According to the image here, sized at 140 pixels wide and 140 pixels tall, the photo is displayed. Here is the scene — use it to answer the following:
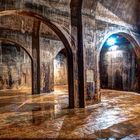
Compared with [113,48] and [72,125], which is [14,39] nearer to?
[113,48]

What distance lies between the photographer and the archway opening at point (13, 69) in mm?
15344

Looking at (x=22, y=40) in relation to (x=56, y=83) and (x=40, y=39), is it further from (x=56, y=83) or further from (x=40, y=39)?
(x=56, y=83)

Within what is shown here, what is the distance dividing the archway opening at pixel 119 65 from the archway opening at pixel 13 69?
641 cm

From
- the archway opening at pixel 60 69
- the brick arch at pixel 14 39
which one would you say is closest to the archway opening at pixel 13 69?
the archway opening at pixel 60 69

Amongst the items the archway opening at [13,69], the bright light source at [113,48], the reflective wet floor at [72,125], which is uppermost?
the bright light source at [113,48]

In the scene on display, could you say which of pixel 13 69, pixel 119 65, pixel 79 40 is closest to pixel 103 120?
pixel 79 40

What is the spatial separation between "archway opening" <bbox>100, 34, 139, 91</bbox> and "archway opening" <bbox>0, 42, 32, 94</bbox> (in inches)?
252

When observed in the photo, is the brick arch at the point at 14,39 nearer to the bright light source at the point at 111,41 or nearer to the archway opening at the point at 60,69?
the bright light source at the point at 111,41

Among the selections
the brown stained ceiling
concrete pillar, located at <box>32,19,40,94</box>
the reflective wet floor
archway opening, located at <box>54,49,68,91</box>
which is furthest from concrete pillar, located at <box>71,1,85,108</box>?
archway opening, located at <box>54,49,68,91</box>

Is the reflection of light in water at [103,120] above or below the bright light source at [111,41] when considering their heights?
below

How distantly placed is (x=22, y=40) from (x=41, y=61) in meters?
1.72

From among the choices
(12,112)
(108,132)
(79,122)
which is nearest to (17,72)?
(12,112)

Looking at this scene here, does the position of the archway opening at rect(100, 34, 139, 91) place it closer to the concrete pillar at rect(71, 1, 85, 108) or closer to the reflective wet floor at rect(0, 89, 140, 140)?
the concrete pillar at rect(71, 1, 85, 108)

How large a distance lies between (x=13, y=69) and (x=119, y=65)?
28.9ft
